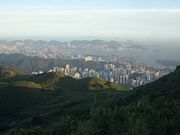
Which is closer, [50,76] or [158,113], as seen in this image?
[158,113]

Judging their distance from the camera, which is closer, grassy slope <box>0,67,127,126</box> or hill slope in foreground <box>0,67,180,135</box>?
hill slope in foreground <box>0,67,180,135</box>

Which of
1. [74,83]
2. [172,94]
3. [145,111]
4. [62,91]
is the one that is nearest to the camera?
[145,111]

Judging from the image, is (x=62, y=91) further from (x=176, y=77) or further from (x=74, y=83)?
(x=176, y=77)

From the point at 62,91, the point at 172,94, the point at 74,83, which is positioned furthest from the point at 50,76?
the point at 172,94

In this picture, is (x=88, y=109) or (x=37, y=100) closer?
(x=88, y=109)

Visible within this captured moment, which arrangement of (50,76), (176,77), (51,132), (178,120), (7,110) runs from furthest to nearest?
(50,76)
(7,110)
(176,77)
(51,132)
(178,120)

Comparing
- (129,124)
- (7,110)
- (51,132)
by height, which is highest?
(129,124)

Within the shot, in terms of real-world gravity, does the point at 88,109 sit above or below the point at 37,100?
above

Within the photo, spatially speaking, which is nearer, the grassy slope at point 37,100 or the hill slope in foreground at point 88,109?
the hill slope in foreground at point 88,109
